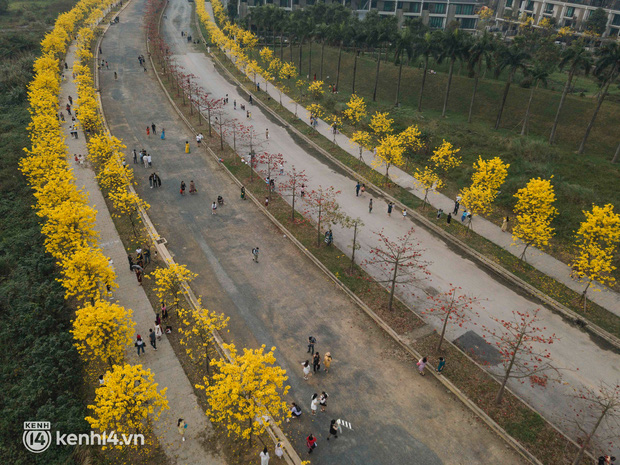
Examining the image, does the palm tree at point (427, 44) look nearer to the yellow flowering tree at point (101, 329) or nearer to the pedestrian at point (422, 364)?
the pedestrian at point (422, 364)

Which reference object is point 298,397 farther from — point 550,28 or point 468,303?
point 550,28

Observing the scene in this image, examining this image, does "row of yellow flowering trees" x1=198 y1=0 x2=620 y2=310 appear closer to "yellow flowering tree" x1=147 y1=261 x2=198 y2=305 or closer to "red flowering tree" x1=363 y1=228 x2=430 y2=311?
"red flowering tree" x1=363 y1=228 x2=430 y2=311

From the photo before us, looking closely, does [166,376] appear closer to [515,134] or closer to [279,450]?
[279,450]

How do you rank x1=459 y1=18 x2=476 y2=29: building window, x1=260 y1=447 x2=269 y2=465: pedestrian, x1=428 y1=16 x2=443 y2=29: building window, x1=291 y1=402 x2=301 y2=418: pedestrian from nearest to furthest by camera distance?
x1=260 y1=447 x2=269 y2=465: pedestrian, x1=291 y1=402 x2=301 y2=418: pedestrian, x1=428 y1=16 x2=443 y2=29: building window, x1=459 y1=18 x2=476 y2=29: building window

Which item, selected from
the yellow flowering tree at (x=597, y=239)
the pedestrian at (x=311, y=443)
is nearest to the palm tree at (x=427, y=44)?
the yellow flowering tree at (x=597, y=239)

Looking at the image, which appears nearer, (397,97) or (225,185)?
(225,185)

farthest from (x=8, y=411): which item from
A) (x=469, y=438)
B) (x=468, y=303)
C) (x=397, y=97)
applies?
(x=397, y=97)

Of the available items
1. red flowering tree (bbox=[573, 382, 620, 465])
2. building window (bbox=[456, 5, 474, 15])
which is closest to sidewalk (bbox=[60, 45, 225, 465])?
red flowering tree (bbox=[573, 382, 620, 465])
